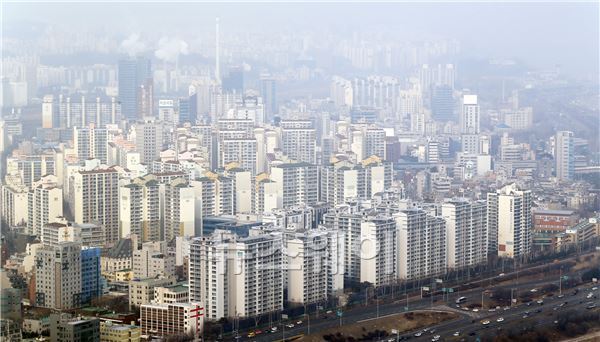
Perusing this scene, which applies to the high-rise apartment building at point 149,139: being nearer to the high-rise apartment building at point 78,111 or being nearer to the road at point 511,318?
the high-rise apartment building at point 78,111

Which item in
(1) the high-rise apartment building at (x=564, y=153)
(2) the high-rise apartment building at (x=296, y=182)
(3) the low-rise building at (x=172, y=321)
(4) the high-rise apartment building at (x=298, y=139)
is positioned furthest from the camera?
(1) the high-rise apartment building at (x=564, y=153)

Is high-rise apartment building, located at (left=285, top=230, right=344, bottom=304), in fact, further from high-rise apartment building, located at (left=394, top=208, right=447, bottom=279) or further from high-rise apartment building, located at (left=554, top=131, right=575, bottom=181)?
high-rise apartment building, located at (left=554, top=131, right=575, bottom=181)

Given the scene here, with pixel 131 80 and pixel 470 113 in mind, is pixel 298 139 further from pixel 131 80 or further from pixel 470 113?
pixel 470 113

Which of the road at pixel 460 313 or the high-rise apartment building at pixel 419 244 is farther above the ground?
the high-rise apartment building at pixel 419 244

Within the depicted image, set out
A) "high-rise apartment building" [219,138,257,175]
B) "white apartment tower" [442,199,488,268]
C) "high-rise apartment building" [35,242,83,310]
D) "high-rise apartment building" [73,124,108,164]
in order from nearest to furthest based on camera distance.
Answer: "high-rise apartment building" [35,242,83,310] < "white apartment tower" [442,199,488,268] < "high-rise apartment building" [219,138,257,175] < "high-rise apartment building" [73,124,108,164]

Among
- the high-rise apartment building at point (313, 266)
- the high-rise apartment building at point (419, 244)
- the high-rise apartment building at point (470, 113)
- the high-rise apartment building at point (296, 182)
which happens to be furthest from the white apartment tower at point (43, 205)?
the high-rise apartment building at point (470, 113)

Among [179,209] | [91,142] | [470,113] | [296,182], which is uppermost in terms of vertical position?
[470,113]

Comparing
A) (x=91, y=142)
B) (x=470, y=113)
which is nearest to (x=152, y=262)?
(x=91, y=142)

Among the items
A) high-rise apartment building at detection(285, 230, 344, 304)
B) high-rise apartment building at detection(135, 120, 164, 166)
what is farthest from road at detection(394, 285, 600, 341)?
high-rise apartment building at detection(135, 120, 164, 166)

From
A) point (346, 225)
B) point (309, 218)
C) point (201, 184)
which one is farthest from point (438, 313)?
point (201, 184)

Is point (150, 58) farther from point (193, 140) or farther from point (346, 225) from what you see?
point (346, 225)

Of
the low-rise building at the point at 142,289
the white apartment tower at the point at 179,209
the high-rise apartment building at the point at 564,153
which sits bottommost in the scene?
the low-rise building at the point at 142,289

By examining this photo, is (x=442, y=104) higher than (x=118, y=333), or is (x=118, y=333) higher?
(x=442, y=104)
